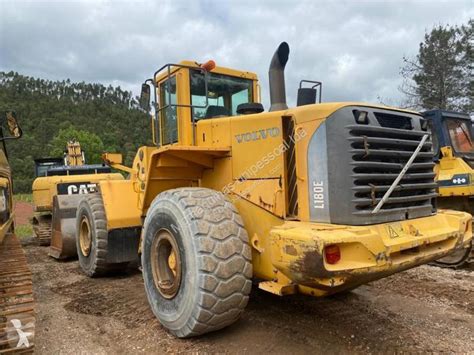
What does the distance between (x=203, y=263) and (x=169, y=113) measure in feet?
7.51

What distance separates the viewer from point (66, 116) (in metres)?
71.1

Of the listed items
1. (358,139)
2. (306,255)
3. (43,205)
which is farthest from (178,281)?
(43,205)

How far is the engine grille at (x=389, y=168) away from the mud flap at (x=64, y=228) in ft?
19.3

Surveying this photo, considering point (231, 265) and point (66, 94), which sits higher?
point (66, 94)

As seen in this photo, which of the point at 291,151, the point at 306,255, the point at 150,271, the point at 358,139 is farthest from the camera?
the point at 150,271

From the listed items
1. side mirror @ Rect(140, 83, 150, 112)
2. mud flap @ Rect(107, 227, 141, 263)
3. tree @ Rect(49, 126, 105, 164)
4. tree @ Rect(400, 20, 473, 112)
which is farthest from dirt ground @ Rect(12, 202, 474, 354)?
tree @ Rect(49, 126, 105, 164)

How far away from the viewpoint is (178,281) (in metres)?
3.79

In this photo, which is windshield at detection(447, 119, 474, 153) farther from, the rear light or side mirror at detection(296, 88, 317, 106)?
the rear light

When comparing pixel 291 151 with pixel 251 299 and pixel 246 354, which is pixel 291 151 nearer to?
pixel 246 354

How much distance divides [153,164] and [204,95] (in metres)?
1.10

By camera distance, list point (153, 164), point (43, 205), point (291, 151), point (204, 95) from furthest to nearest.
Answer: point (43, 205)
point (204, 95)
point (153, 164)
point (291, 151)

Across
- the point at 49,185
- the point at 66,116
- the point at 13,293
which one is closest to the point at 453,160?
the point at 13,293

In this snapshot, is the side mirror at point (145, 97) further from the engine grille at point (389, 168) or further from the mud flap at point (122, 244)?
the engine grille at point (389, 168)

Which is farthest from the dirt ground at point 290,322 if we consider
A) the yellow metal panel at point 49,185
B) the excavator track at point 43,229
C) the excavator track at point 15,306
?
the yellow metal panel at point 49,185
